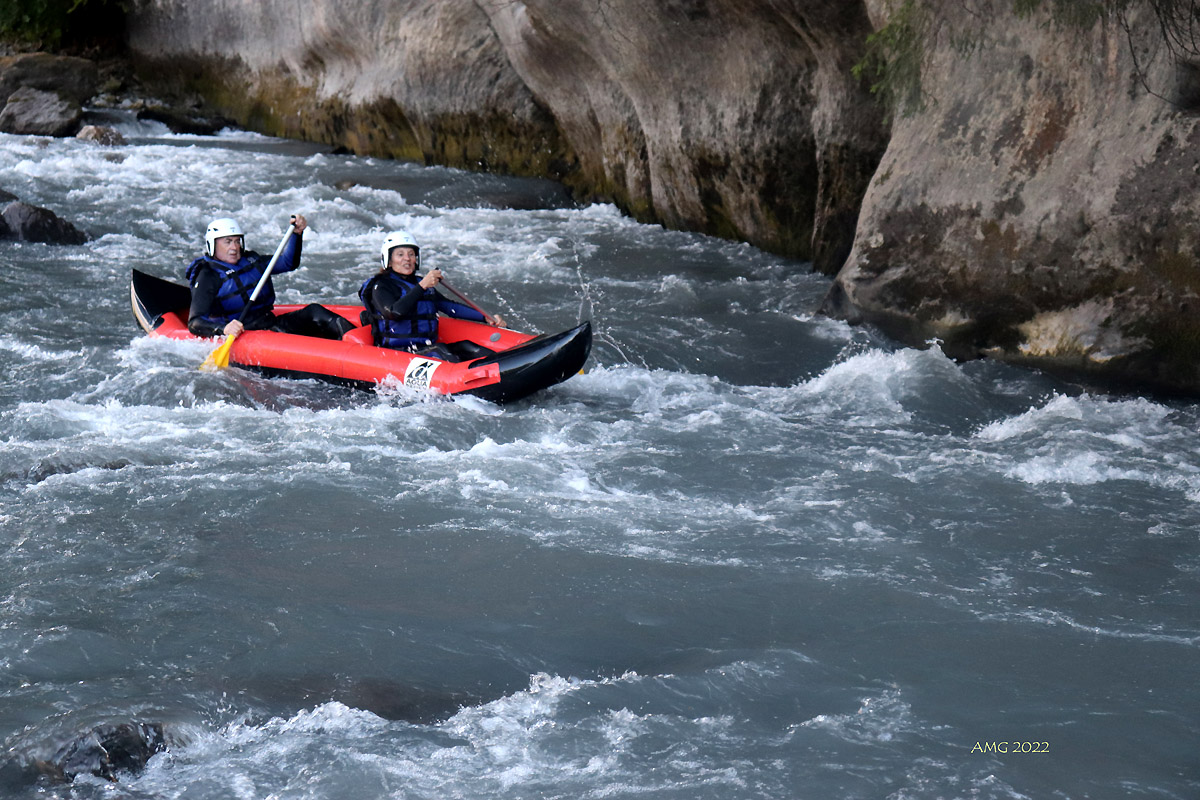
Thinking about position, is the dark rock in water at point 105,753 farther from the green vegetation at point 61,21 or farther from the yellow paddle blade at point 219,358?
the green vegetation at point 61,21

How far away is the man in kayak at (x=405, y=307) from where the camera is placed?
7270 mm

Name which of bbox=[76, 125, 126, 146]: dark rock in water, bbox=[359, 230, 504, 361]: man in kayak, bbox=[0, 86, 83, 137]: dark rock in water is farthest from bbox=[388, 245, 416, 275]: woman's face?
bbox=[0, 86, 83, 137]: dark rock in water

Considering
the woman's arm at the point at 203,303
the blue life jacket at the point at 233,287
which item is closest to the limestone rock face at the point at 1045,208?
the blue life jacket at the point at 233,287

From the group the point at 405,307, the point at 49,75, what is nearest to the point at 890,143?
the point at 405,307

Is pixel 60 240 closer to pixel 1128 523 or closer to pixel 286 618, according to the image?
pixel 286 618

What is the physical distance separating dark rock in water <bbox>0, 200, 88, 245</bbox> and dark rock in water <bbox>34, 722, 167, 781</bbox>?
28.5ft

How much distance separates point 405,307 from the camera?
283 inches

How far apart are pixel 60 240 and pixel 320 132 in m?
8.68

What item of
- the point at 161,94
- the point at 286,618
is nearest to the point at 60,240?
the point at 286,618

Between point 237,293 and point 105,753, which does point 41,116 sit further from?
point 105,753

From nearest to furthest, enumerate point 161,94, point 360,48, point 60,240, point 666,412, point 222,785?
point 222,785
point 666,412
point 60,240
point 360,48
point 161,94

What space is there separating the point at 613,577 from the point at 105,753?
Result: 1.96m

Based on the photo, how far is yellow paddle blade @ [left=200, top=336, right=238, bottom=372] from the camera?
733 centimetres

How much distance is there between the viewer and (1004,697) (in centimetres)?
391
